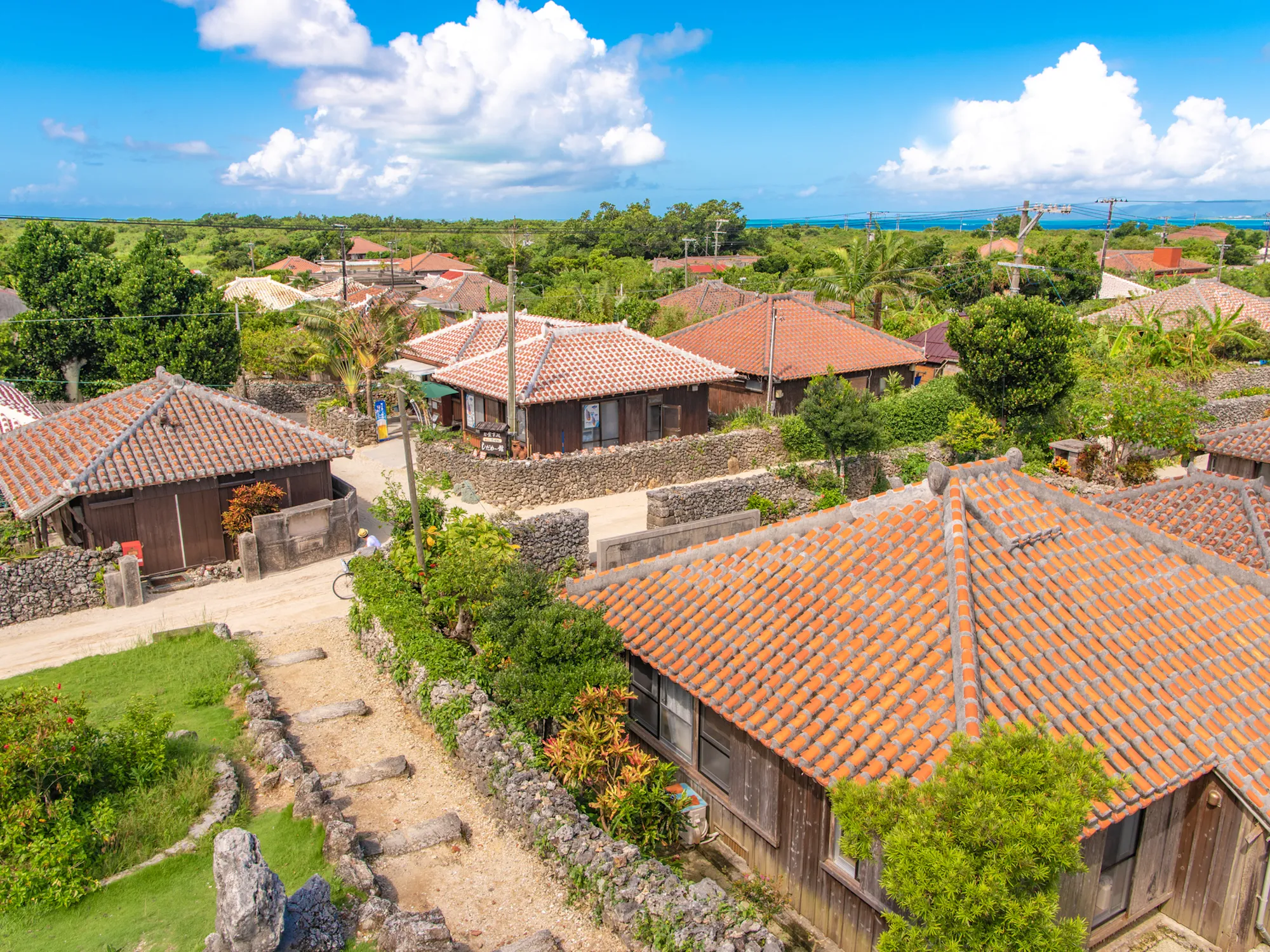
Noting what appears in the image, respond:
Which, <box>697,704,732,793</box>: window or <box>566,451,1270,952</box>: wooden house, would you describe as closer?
<box>566,451,1270,952</box>: wooden house

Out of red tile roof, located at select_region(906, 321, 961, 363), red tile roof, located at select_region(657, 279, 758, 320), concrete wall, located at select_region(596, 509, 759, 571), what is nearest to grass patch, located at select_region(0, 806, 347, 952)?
concrete wall, located at select_region(596, 509, 759, 571)

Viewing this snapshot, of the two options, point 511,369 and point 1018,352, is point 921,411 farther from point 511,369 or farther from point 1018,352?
point 511,369

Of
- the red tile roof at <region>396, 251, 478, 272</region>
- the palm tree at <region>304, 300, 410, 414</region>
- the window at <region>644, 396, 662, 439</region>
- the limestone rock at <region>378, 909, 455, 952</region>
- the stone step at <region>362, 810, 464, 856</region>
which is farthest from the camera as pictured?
the red tile roof at <region>396, 251, 478, 272</region>

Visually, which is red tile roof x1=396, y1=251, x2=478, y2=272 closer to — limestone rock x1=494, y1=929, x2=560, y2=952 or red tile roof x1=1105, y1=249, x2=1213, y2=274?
red tile roof x1=1105, y1=249, x2=1213, y2=274

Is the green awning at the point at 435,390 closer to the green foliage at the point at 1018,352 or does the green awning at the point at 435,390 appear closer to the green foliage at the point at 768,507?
the green foliage at the point at 768,507

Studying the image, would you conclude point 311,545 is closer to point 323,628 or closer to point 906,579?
point 323,628

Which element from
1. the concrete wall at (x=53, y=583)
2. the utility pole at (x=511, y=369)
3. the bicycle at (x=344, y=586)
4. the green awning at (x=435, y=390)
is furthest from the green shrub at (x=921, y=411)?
the concrete wall at (x=53, y=583)
